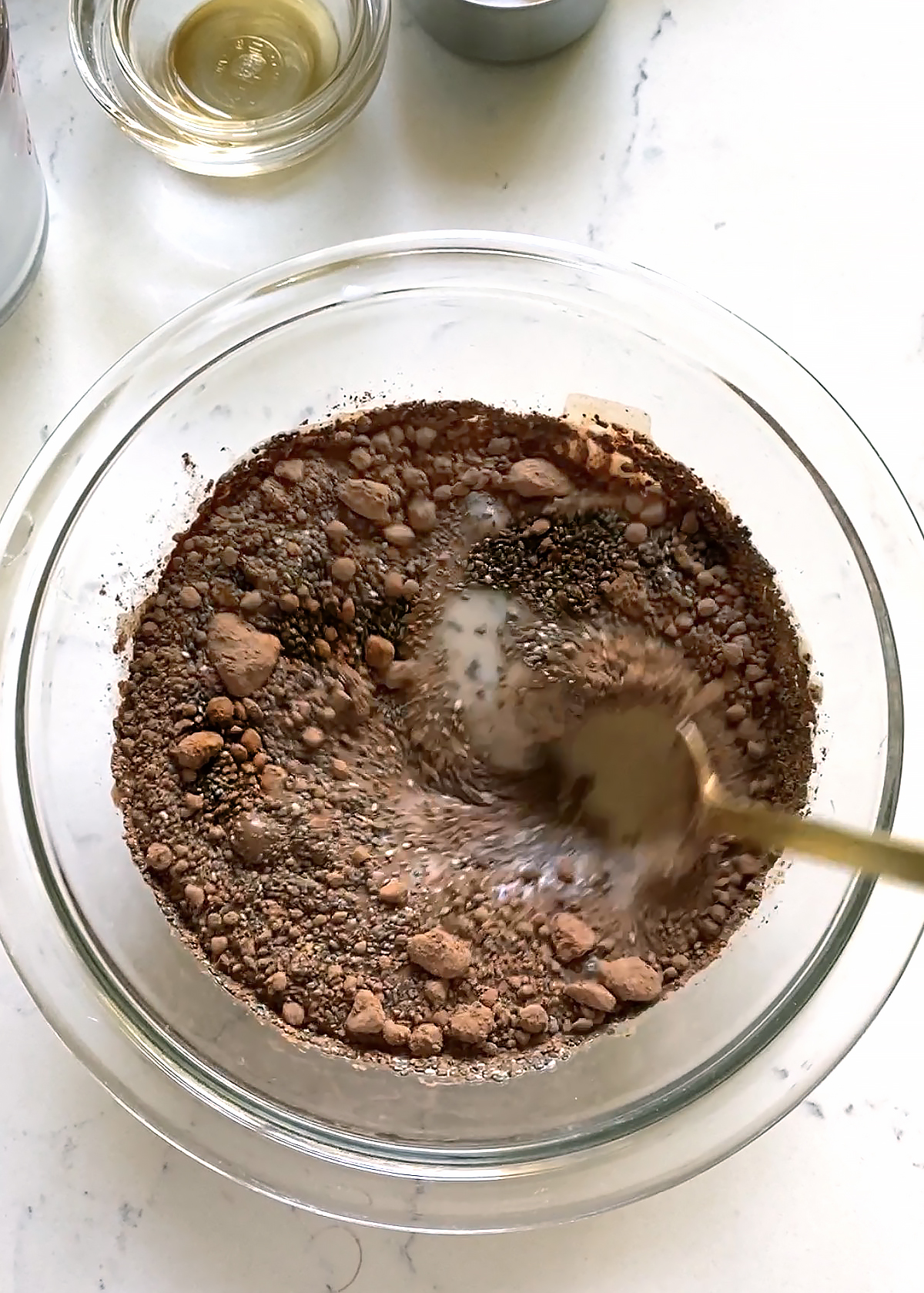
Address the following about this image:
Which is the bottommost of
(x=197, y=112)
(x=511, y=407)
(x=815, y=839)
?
(x=815, y=839)

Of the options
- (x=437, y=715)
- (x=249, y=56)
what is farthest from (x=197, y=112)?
(x=437, y=715)

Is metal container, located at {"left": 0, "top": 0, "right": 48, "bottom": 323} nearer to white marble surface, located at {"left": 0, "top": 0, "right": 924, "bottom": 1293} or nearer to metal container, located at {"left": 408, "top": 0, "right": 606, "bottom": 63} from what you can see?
white marble surface, located at {"left": 0, "top": 0, "right": 924, "bottom": 1293}

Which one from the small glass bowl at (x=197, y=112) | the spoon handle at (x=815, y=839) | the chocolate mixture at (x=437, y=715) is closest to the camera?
the spoon handle at (x=815, y=839)

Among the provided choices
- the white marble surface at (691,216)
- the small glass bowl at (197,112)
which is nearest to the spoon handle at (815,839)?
the white marble surface at (691,216)

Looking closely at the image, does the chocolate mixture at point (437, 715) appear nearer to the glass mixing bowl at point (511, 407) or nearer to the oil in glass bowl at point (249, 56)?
the glass mixing bowl at point (511, 407)

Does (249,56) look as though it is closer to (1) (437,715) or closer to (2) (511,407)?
(2) (511,407)

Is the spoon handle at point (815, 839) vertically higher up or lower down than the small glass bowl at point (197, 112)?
lower down

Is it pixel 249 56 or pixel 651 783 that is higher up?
pixel 249 56
